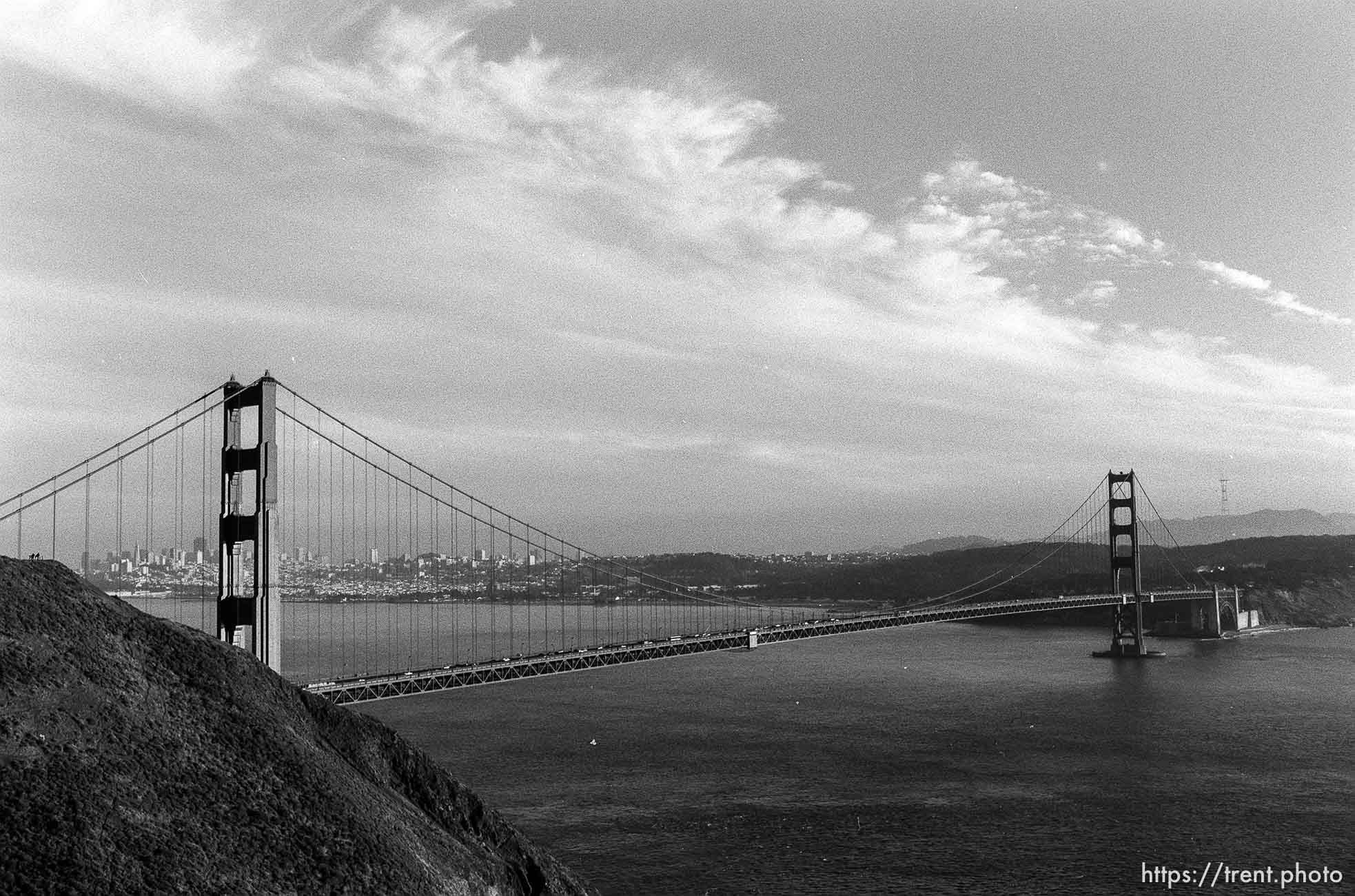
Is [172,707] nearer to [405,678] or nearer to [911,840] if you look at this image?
[405,678]

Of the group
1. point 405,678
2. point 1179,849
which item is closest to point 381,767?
point 405,678

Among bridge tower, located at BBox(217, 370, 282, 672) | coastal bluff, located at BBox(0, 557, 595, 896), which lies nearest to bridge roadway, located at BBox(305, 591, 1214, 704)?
bridge tower, located at BBox(217, 370, 282, 672)

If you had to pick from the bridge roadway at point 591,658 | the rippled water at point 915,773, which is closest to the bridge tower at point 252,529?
the bridge roadway at point 591,658

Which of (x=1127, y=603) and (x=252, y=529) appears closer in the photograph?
(x=252, y=529)

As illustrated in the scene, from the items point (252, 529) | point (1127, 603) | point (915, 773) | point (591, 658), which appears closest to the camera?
point (252, 529)

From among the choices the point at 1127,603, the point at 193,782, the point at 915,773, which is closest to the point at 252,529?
the point at 193,782

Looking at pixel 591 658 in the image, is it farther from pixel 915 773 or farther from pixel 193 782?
pixel 193 782

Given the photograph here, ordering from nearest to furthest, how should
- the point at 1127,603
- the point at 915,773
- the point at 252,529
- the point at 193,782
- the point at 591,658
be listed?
the point at 193,782
the point at 252,529
the point at 915,773
the point at 591,658
the point at 1127,603
